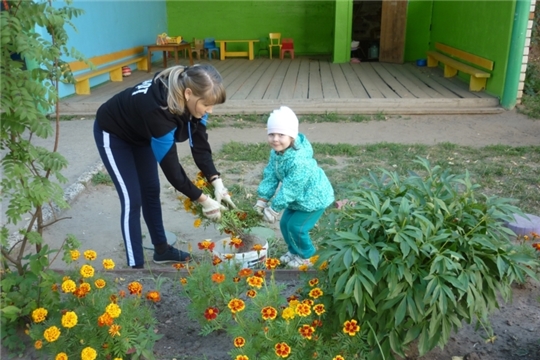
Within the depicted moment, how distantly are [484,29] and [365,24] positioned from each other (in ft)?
20.8

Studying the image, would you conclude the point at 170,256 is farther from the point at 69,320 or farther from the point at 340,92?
the point at 340,92

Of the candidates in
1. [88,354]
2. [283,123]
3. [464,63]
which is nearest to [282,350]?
[88,354]

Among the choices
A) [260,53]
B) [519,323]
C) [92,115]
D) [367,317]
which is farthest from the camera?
[260,53]

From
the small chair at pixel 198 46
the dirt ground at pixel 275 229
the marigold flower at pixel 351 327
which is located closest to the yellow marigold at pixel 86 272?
the dirt ground at pixel 275 229

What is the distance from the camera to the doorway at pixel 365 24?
13.8 metres

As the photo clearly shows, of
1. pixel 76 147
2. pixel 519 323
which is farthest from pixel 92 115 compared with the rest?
pixel 519 323

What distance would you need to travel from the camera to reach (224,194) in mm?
2969

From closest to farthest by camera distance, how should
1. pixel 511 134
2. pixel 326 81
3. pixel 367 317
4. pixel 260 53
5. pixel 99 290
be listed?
pixel 367 317 < pixel 99 290 < pixel 511 134 < pixel 326 81 < pixel 260 53

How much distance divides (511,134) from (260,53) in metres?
8.24

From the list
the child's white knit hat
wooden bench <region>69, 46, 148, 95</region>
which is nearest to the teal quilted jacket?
the child's white knit hat

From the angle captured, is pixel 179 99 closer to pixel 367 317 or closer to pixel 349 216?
pixel 349 216

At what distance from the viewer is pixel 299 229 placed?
317cm

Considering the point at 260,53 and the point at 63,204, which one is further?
the point at 260,53

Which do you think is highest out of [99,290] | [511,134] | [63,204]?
[63,204]
